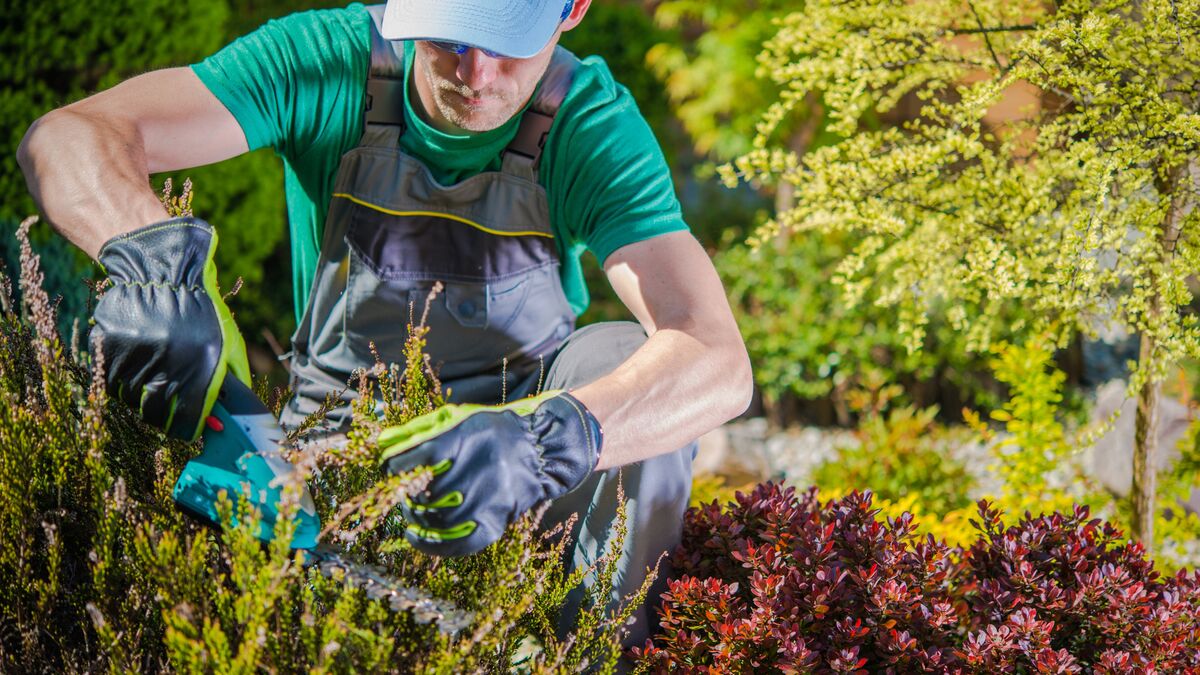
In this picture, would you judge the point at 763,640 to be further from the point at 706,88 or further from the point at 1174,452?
the point at 706,88

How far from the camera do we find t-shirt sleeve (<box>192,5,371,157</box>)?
2.32 metres

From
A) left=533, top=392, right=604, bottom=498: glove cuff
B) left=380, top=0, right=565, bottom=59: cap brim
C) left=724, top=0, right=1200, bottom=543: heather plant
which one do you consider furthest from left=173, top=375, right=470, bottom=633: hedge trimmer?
left=724, top=0, right=1200, bottom=543: heather plant

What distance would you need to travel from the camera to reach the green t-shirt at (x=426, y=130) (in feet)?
7.71

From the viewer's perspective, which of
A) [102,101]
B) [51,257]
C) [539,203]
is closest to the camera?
[102,101]

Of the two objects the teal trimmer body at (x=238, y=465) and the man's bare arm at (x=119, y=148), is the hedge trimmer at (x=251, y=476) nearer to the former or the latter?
the teal trimmer body at (x=238, y=465)

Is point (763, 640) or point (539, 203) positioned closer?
point (763, 640)

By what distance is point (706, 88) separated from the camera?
25.8 feet

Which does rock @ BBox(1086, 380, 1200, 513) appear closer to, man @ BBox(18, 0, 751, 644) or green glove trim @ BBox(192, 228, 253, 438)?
man @ BBox(18, 0, 751, 644)

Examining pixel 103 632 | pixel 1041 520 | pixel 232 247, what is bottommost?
pixel 232 247

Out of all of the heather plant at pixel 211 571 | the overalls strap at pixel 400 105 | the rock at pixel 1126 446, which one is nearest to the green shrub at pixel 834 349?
the rock at pixel 1126 446

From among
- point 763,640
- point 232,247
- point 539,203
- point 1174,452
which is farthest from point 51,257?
point 1174,452

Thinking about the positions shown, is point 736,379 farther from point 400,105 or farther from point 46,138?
point 46,138

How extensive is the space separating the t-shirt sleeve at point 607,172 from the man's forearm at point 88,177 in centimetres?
99

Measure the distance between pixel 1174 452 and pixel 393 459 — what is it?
4272 millimetres
